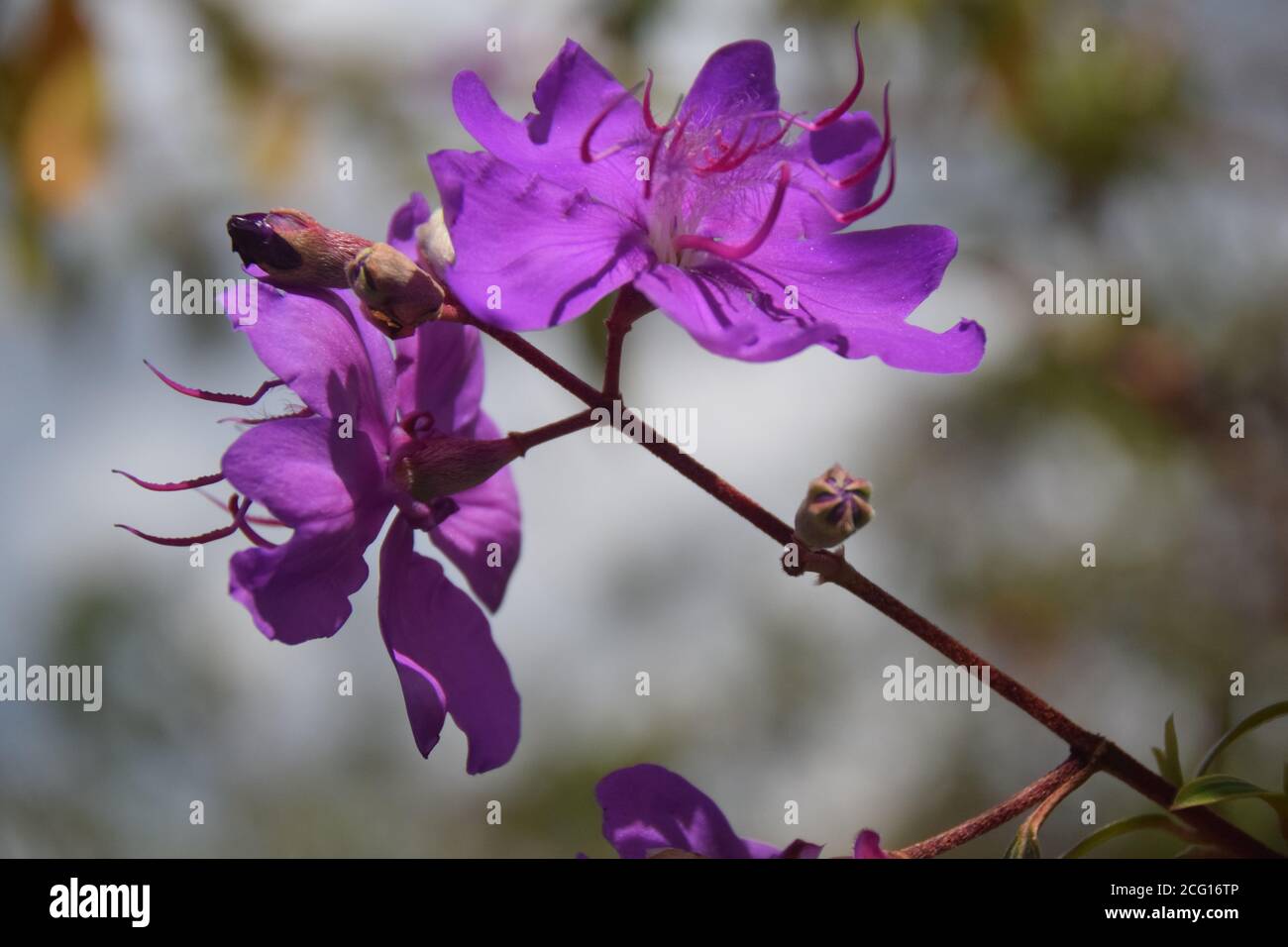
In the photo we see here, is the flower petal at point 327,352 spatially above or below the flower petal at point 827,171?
below

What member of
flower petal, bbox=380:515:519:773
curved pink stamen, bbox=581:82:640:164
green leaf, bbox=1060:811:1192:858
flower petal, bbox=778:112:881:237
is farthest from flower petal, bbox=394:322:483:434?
green leaf, bbox=1060:811:1192:858

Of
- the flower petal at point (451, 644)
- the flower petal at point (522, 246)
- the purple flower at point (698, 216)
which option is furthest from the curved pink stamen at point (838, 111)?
the flower petal at point (451, 644)

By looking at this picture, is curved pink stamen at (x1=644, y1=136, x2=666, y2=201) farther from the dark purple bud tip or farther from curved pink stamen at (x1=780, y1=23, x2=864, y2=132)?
the dark purple bud tip

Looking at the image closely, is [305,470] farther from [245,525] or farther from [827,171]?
[827,171]

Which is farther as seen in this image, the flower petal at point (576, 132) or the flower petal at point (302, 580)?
the flower petal at point (576, 132)

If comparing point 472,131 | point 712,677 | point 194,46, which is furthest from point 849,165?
point 712,677

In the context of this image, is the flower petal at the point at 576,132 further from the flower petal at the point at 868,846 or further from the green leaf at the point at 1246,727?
the green leaf at the point at 1246,727
